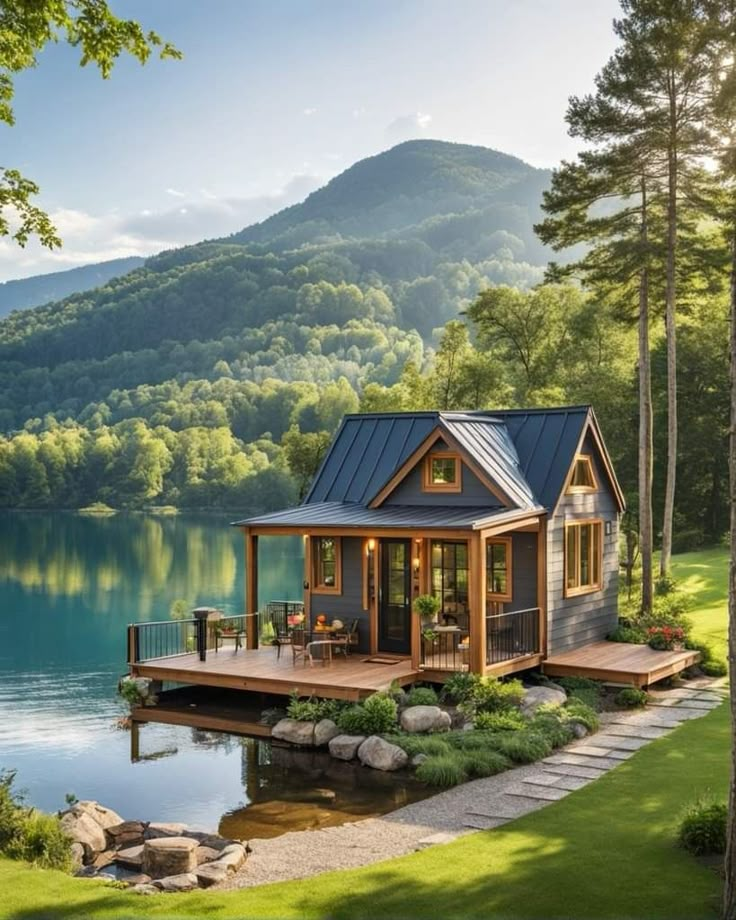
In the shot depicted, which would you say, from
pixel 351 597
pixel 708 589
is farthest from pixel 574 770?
pixel 708 589

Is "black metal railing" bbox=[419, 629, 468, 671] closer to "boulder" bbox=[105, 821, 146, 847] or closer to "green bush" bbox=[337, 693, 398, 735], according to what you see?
"green bush" bbox=[337, 693, 398, 735]

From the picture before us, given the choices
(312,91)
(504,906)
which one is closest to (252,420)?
(312,91)

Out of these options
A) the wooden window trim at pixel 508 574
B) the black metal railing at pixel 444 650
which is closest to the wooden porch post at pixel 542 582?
the wooden window trim at pixel 508 574

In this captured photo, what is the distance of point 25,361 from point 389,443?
117 meters

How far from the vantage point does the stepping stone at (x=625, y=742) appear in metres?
14.0

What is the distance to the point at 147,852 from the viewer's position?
10.6m

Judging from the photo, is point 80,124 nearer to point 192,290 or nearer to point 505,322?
point 505,322

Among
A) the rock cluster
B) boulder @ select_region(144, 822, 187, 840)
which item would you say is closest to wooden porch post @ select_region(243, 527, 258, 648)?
the rock cluster

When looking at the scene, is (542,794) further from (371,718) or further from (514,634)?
(514,634)

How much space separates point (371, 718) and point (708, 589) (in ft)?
47.5

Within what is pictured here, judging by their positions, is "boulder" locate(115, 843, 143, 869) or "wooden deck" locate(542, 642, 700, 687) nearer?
"boulder" locate(115, 843, 143, 869)

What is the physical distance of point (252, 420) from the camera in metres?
118

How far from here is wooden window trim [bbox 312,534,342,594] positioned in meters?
19.6

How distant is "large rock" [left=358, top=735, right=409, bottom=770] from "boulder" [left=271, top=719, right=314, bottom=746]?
137 centimetres
